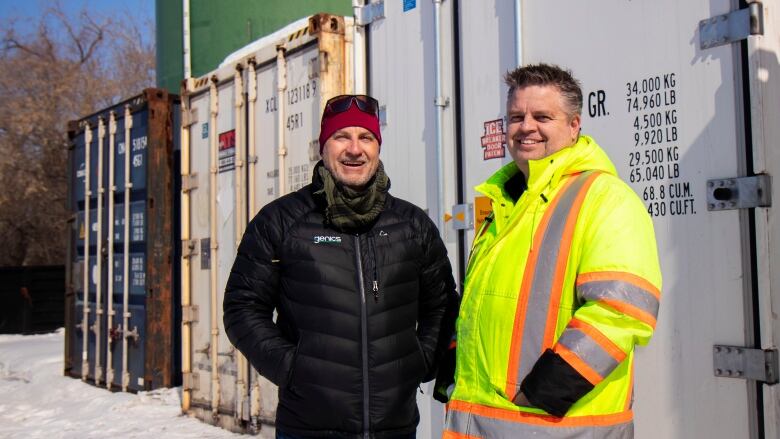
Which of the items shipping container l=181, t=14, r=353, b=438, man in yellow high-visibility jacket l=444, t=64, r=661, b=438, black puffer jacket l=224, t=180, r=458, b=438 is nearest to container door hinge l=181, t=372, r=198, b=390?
shipping container l=181, t=14, r=353, b=438

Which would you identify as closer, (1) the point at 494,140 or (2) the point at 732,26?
(2) the point at 732,26

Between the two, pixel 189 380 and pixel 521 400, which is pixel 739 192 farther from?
pixel 189 380

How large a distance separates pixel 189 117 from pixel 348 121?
16.4 ft

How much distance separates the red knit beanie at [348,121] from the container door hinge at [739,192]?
1.33 m

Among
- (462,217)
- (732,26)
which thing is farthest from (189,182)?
(732,26)

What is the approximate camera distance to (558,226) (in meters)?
2.03

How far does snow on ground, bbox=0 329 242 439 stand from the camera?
23.0 ft

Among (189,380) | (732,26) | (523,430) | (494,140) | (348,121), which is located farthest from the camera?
(189,380)

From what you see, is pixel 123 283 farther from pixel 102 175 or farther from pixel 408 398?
pixel 408 398

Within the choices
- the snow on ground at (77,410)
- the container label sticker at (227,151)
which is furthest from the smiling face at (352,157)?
the snow on ground at (77,410)

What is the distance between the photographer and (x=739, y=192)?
3.13 metres

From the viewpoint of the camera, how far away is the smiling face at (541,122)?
2.16 m

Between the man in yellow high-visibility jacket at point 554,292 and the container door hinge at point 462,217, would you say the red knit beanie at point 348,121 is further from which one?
the container door hinge at point 462,217

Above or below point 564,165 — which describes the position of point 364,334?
below
